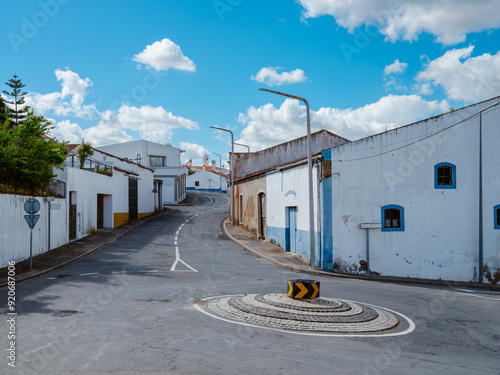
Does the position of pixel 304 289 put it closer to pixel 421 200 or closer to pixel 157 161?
pixel 421 200

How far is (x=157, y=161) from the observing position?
62.1 m

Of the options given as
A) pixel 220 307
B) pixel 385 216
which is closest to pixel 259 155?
pixel 385 216

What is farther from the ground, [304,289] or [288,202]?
[288,202]

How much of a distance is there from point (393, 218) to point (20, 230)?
15.1 meters

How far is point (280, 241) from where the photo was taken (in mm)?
24438

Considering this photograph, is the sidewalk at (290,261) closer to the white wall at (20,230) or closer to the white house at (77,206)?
the white house at (77,206)

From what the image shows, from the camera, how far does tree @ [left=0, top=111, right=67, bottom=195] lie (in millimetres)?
18578

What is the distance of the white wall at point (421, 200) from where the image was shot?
18125mm

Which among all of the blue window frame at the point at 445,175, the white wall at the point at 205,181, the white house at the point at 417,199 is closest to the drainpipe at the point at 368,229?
the white house at the point at 417,199

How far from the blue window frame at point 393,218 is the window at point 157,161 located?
47.1 meters

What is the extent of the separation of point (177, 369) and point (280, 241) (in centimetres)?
1864

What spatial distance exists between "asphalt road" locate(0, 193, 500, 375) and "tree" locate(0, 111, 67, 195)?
6281mm

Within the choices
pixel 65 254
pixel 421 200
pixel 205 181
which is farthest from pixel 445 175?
pixel 205 181

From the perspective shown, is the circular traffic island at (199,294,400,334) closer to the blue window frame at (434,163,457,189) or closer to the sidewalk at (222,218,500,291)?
the sidewalk at (222,218,500,291)
